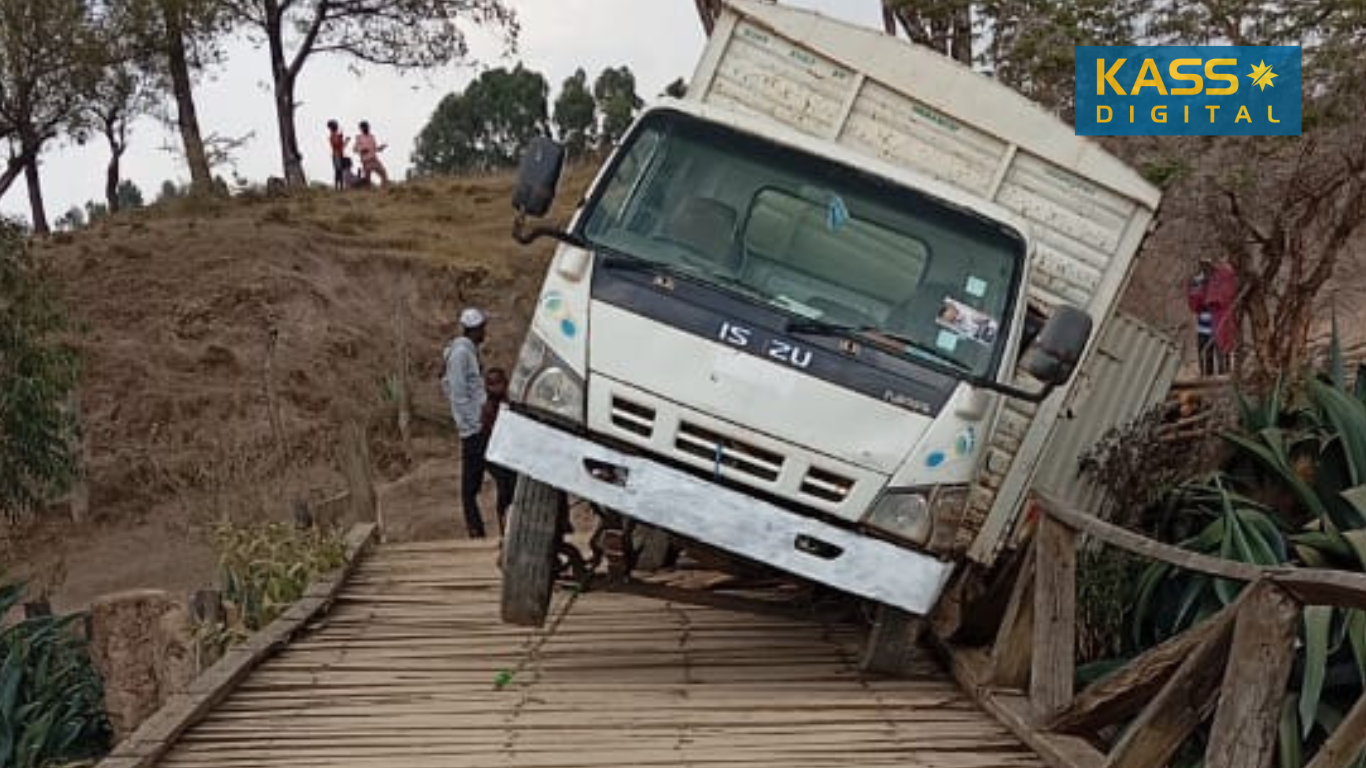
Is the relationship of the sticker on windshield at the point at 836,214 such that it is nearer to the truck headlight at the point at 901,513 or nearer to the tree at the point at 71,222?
the truck headlight at the point at 901,513

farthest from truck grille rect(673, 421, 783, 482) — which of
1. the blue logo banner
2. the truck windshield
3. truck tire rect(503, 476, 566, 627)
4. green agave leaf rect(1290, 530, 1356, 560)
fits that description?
the blue logo banner

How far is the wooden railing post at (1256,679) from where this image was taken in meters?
4.68

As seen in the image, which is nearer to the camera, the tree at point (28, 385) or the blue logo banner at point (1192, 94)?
the blue logo banner at point (1192, 94)

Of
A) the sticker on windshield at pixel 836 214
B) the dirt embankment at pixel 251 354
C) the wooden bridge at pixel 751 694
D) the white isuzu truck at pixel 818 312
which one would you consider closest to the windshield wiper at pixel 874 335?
the white isuzu truck at pixel 818 312

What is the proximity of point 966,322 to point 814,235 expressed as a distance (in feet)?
2.46

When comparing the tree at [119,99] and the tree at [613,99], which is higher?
the tree at [613,99]

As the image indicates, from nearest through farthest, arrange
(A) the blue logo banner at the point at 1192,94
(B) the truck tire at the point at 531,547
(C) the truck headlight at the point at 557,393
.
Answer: (C) the truck headlight at the point at 557,393, (B) the truck tire at the point at 531,547, (A) the blue logo banner at the point at 1192,94

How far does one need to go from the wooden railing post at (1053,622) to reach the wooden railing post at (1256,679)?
1.68 m

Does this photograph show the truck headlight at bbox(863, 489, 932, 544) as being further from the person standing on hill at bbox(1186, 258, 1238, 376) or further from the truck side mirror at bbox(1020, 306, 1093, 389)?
the person standing on hill at bbox(1186, 258, 1238, 376)

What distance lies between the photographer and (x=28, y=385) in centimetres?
1472

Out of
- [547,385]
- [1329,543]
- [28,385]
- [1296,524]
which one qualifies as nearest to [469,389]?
[547,385]

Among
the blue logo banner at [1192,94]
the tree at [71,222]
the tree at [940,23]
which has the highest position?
the tree at [940,23]

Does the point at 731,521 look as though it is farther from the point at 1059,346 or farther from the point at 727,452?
the point at 1059,346

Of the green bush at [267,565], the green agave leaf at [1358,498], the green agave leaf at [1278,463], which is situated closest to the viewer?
the green agave leaf at [1358,498]
